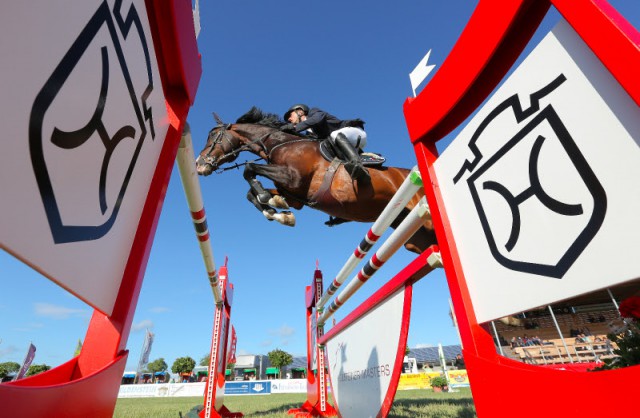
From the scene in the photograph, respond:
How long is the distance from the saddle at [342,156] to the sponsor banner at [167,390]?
48.5ft

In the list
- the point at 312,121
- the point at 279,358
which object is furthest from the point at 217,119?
the point at 279,358

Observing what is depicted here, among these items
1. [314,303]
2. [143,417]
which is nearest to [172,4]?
[314,303]

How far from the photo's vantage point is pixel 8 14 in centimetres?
33

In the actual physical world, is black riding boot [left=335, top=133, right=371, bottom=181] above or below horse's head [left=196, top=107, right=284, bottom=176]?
below

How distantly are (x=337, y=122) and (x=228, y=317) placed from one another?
2374 mm

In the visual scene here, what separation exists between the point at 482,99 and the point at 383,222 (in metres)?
0.84

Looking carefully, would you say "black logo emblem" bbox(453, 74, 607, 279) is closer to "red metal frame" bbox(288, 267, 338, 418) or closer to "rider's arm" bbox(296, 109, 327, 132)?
"rider's arm" bbox(296, 109, 327, 132)

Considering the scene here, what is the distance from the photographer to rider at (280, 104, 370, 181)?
2.27 m

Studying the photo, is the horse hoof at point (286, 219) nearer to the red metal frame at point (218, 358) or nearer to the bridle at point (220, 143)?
the bridle at point (220, 143)

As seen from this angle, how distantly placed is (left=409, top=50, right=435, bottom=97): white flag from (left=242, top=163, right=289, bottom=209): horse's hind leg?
1.66 meters

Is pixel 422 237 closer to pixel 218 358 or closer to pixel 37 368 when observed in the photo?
pixel 218 358

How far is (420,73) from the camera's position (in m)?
1.10

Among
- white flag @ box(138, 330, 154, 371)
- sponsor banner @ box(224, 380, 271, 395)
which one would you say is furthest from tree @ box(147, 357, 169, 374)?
sponsor banner @ box(224, 380, 271, 395)

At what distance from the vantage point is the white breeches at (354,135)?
108 inches
